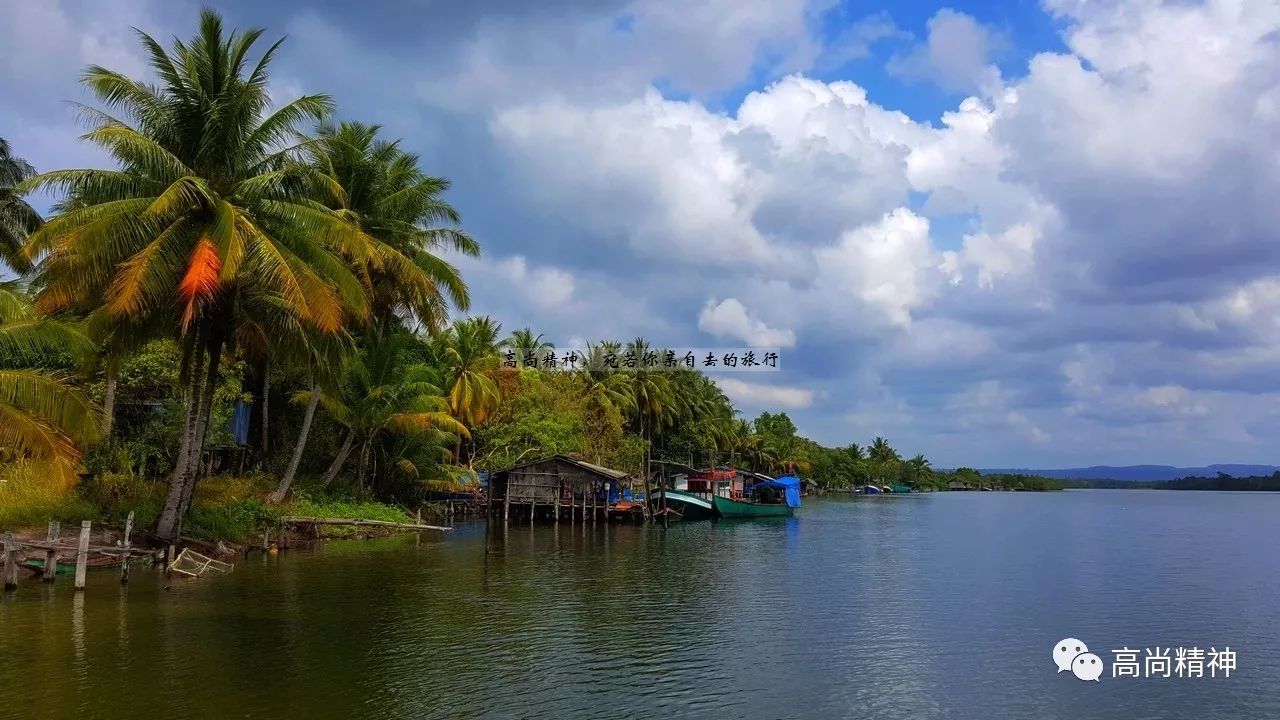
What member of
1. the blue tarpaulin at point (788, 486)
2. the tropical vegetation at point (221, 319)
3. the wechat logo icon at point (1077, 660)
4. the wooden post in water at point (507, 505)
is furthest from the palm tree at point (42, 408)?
the blue tarpaulin at point (788, 486)

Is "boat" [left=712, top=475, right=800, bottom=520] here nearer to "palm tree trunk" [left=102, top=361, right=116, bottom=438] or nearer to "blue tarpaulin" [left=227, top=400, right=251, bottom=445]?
"blue tarpaulin" [left=227, top=400, right=251, bottom=445]

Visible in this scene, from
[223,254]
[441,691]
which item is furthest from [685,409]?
[441,691]

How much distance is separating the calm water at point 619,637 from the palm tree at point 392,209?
28.2ft

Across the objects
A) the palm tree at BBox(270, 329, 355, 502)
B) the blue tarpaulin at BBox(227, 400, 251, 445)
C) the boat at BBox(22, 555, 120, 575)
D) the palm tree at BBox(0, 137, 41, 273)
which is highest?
the palm tree at BBox(0, 137, 41, 273)

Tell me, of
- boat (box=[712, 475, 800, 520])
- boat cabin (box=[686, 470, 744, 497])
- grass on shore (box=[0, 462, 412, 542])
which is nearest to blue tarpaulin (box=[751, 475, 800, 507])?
boat (box=[712, 475, 800, 520])

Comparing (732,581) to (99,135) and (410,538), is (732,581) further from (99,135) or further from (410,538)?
(99,135)

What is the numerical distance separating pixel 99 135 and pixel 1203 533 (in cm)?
5780

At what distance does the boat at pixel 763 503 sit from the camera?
50.8 meters

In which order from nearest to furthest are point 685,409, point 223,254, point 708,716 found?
point 708,716 → point 223,254 → point 685,409

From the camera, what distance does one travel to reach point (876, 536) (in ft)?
138

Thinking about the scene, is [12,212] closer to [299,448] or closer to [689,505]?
[299,448]

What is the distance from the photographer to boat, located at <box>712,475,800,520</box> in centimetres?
5081

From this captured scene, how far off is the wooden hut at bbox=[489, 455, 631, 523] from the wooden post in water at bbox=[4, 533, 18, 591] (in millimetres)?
25726

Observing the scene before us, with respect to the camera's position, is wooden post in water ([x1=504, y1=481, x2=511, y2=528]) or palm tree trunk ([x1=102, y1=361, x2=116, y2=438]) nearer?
palm tree trunk ([x1=102, y1=361, x2=116, y2=438])
